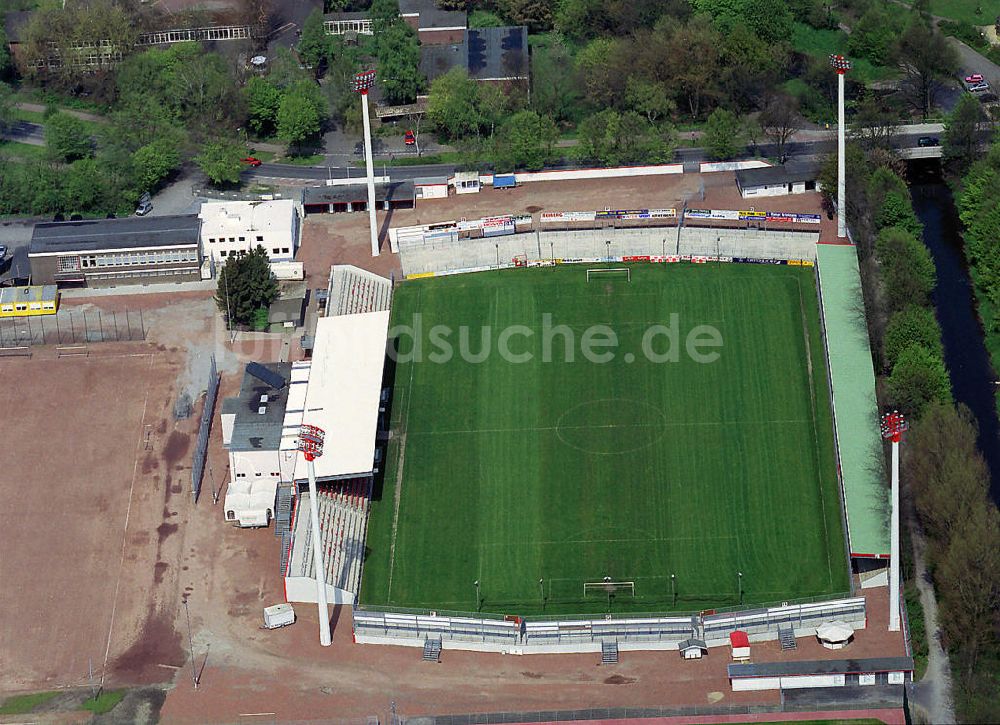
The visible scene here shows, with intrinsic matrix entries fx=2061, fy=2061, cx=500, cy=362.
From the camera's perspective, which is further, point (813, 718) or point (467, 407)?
point (467, 407)

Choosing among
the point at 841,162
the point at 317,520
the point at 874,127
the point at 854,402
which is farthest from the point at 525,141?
the point at 317,520

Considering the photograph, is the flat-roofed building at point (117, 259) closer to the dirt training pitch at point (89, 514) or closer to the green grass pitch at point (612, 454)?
the dirt training pitch at point (89, 514)

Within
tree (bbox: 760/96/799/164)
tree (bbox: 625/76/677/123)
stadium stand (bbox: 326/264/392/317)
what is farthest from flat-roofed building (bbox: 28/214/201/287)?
tree (bbox: 760/96/799/164)

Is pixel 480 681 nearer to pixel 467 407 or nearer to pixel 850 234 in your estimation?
pixel 467 407

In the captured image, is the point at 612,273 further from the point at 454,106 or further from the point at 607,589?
the point at 607,589

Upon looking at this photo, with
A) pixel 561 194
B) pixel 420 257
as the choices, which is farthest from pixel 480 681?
pixel 561 194

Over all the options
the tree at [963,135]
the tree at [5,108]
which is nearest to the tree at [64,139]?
the tree at [5,108]
